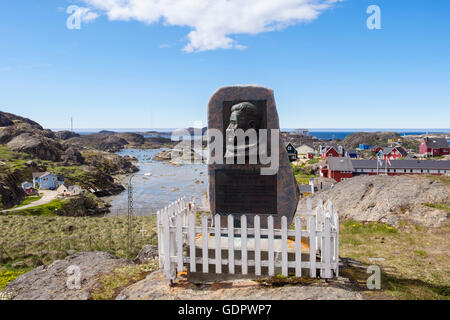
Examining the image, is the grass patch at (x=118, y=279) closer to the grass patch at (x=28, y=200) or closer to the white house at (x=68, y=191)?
the grass patch at (x=28, y=200)

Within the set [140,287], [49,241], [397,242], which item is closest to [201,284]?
[140,287]

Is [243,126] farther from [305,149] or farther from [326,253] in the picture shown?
[305,149]

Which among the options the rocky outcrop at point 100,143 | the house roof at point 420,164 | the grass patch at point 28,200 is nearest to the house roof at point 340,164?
the house roof at point 420,164

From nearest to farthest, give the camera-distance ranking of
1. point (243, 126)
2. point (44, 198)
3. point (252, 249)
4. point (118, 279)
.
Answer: point (252, 249) < point (118, 279) < point (243, 126) < point (44, 198)

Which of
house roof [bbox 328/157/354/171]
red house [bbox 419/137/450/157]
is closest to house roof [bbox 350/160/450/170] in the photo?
house roof [bbox 328/157/354/171]

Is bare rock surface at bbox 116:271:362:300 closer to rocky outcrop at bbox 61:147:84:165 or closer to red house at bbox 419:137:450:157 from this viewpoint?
rocky outcrop at bbox 61:147:84:165

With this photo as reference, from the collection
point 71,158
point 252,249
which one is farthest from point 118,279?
point 71,158

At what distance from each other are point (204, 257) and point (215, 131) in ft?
10.5

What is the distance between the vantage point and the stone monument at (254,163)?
288 inches

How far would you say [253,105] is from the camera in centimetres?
730

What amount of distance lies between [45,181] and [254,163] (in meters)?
A: 59.9

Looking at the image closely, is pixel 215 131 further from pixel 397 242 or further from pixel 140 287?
pixel 397 242

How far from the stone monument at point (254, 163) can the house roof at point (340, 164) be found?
42.4 m

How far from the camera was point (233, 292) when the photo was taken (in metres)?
5.49
